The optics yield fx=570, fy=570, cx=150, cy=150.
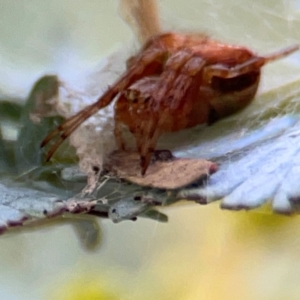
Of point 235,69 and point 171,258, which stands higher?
point 235,69

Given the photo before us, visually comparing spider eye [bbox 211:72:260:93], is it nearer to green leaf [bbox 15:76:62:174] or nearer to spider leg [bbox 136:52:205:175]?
spider leg [bbox 136:52:205:175]

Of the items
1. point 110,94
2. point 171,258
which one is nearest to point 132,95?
point 110,94

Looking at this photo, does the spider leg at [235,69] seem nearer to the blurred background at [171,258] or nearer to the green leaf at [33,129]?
the blurred background at [171,258]

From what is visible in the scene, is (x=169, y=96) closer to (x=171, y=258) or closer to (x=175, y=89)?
(x=175, y=89)

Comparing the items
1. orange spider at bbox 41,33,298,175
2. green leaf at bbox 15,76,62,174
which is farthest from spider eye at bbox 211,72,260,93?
green leaf at bbox 15,76,62,174

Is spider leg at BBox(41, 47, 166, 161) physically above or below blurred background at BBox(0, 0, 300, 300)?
above

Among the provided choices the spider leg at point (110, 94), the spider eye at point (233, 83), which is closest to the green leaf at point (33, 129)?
the spider leg at point (110, 94)

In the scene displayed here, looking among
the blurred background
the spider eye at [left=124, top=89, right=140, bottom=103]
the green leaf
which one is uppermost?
the spider eye at [left=124, top=89, right=140, bottom=103]
